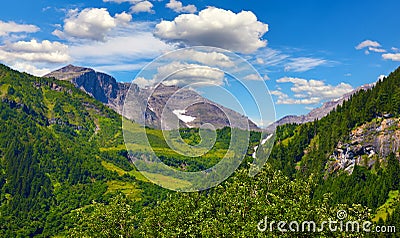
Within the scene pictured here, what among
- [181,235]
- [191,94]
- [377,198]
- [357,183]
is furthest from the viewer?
[357,183]

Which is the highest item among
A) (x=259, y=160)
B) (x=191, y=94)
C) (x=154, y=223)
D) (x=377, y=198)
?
(x=191, y=94)

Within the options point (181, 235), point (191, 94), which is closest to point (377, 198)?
point (181, 235)

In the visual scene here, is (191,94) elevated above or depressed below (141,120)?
above

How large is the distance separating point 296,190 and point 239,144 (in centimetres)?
1913

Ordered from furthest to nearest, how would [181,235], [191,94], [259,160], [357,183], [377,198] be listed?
[357,183], [377,198], [181,235], [259,160], [191,94]

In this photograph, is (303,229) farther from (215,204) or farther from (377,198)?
(377,198)

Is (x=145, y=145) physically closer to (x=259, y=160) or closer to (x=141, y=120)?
(x=141, y=120)

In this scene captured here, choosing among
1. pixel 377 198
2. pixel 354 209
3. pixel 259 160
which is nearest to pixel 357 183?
pixel 377 198

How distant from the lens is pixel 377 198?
15912 centimetres

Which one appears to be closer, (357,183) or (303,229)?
(303,229)

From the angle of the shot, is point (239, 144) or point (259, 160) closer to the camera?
point (239, 144)

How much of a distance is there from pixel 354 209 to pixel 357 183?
158 m

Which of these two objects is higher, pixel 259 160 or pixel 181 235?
pixel 259 160

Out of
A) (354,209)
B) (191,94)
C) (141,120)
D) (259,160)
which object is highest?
(191,94)
